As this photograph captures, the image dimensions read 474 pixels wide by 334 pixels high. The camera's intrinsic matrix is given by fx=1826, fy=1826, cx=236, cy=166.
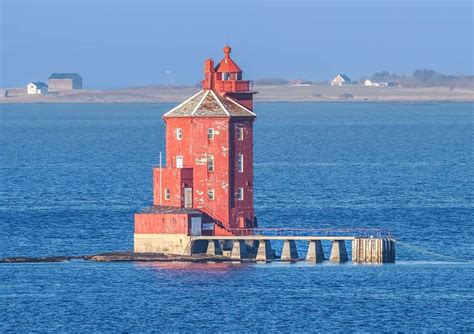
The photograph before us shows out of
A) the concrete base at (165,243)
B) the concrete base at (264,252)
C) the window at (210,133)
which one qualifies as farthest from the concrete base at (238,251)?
the window at (210,133)

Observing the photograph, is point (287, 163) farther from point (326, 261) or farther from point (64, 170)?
point (326, 261)

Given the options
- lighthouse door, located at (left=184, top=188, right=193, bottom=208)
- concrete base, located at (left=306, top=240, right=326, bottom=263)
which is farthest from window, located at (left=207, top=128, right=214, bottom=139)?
concrete base, located at (left=306, top=240, right=326, bottom=263)

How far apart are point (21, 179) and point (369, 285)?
64783mm

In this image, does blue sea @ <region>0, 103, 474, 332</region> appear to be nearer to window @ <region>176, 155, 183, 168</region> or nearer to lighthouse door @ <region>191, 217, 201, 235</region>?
lighthouse door @ <region>191, 217, 201, 235</region>

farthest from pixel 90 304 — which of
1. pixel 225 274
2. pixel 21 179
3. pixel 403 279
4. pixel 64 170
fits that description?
pixel 64 170

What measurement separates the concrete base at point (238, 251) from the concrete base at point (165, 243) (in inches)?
88.1

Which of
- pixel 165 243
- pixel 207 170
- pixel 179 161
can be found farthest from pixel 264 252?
pixel 179 161

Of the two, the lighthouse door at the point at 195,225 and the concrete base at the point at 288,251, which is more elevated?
the lighthouse door at the point at 195,225

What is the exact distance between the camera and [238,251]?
9006 centimetres

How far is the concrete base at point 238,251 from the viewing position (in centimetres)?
9000

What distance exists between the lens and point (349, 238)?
88.2m

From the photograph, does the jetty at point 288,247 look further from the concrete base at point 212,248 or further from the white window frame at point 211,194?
the white window frame at point 211,194

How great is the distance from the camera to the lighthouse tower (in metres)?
91.3

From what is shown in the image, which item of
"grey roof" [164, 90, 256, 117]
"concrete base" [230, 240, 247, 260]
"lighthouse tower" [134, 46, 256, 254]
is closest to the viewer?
"concrete base" [230, 240, 247, 260]
